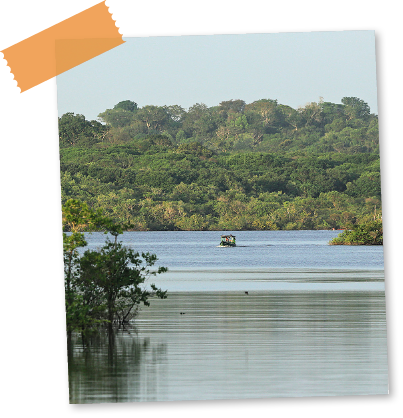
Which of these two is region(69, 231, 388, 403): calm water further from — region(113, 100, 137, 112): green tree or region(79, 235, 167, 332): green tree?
region(113, 100, 137, 112): green tree

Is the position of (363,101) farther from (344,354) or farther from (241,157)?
(241,157)

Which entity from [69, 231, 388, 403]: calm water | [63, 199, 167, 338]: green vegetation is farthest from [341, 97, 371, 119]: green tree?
[63, 199, 167, 338]: green vegetation

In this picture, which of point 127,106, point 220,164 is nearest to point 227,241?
point 220,164

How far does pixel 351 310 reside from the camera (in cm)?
1138

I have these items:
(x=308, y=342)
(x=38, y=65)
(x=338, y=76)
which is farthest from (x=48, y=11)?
(x=308, y=342)

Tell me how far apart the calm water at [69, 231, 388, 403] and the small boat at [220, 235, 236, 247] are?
0.19 meters

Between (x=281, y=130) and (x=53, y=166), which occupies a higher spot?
(x=281, y=130)

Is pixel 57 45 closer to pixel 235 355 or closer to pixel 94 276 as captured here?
pixel 94 276

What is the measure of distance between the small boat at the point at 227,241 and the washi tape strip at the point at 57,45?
7.53m

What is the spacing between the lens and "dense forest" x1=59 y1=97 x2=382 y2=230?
12.0m

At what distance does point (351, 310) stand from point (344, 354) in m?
2.77

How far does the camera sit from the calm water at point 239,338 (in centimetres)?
767

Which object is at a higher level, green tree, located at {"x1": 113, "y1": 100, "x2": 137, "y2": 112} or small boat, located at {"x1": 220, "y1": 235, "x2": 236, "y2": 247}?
green tree, located at {"x1": 113, "y1": 100, "x2": 137, "y2": 112}

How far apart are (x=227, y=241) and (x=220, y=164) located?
376 centimetres
